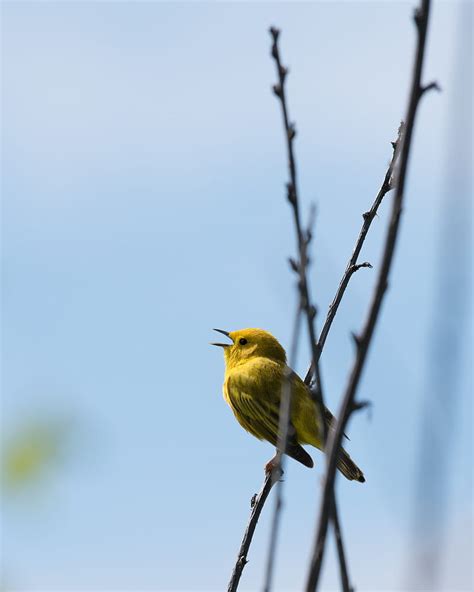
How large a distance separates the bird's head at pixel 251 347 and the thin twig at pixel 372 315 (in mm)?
7715

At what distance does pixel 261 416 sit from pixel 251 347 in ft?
4.56

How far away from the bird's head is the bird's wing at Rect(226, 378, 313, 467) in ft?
2.14

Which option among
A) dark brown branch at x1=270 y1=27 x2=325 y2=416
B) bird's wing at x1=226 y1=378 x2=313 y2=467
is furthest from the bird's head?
dark brown branch at x1=270 y1=27 x2=325 y2=416

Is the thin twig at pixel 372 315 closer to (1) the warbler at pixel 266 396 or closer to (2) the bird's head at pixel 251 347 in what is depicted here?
(1) the warbler at pixel 266 396

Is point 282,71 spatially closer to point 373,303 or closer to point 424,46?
point 424,46

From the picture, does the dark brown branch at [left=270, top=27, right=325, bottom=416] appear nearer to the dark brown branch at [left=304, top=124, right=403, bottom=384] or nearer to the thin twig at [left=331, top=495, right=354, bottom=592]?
the thin twig at [left=331, top=495, right=354, bottom=592]

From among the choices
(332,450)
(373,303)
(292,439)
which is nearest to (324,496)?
(332,450)

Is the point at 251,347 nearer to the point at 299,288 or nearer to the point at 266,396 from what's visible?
the point at 266,396

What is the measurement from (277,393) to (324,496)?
6.72 m

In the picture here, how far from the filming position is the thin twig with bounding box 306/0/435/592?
1786mm

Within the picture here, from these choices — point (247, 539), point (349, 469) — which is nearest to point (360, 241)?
point (247, 539)

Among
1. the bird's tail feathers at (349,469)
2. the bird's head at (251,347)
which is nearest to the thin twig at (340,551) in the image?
the bird's tail feathers at (349,469)

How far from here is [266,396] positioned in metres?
8.52

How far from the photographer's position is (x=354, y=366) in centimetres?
178
